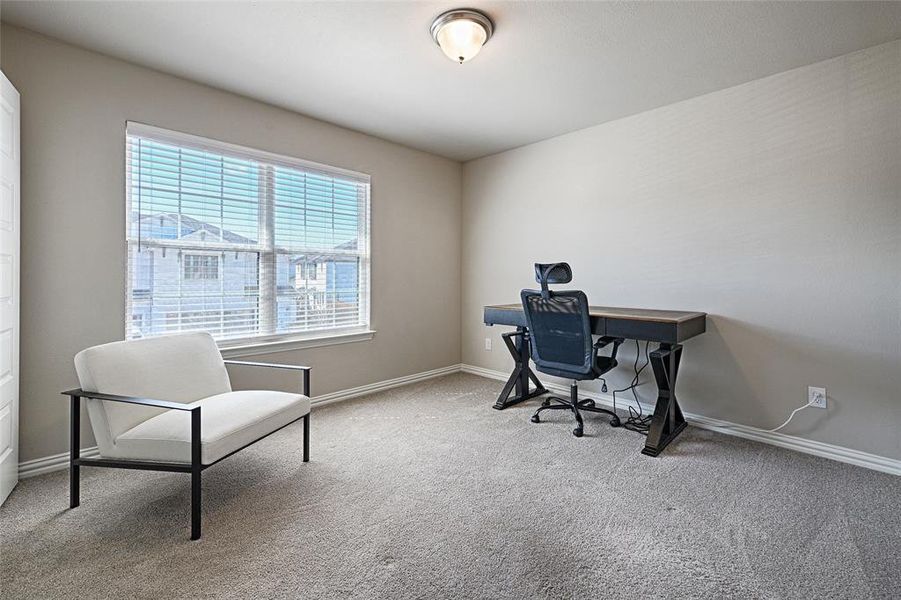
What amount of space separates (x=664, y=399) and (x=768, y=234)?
1308 millimetres

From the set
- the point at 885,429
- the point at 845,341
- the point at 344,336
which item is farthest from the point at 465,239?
the point at 885,429

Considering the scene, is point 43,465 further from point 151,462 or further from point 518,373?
point 518,373

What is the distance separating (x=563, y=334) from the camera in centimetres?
289

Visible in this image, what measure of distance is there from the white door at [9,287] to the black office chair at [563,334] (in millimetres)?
2852

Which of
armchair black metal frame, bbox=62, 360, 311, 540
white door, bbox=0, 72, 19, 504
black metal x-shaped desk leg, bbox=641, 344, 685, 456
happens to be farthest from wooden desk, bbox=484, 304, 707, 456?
white door, bbox=0, 72, 19, 504

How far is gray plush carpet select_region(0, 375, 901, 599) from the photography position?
58.6 inches

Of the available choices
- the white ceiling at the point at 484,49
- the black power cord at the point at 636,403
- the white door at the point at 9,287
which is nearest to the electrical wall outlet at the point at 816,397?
the black power cord at the point at 636,403

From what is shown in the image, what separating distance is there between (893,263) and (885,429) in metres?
0.96

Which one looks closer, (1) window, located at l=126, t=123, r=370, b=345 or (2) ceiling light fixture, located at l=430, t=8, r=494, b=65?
(2) ceiling light fixture, located at l=430, t=8, r=494, b=65

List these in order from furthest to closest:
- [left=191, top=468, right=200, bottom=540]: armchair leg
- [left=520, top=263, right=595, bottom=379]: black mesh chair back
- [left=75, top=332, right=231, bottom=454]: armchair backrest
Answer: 1. [left=520, top=263, right=595, bottom=379]: black mesh chair back
2. [left=75, top=332, right=231, bottom=454]: armchair backrest
3. [left=191, top=468, right=200, bottom=540]: armchair leg

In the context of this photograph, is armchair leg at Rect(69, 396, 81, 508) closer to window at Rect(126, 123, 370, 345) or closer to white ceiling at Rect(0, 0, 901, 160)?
window at Rect(126, 123, 370, 345)

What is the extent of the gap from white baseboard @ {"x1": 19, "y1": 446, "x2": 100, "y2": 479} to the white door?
2.9 inches

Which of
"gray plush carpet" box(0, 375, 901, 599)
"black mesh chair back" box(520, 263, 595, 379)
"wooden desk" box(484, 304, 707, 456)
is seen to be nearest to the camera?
"gray plush carpet" box(0, 375, 901, 599)

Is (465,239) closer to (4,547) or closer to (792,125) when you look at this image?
(792,125)
